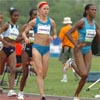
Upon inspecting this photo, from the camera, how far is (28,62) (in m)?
13.6

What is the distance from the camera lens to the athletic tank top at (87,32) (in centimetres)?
1246

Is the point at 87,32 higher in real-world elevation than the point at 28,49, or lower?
higher

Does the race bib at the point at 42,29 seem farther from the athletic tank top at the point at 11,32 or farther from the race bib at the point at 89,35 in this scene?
the athletic tank top at the point at 11,32

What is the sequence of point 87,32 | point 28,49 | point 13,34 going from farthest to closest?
point 13,34 < point 28,49 < point 87,32

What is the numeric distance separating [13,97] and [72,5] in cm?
4209

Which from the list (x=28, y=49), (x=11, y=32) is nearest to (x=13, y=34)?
(x=11, y=32)

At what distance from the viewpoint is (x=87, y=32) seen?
1246cm

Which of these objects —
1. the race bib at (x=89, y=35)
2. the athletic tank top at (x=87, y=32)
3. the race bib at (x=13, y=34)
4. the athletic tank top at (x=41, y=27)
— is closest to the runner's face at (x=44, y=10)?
the athletic tank top at (x=41, y=27)

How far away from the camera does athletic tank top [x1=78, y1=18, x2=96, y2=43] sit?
1246 centimetres

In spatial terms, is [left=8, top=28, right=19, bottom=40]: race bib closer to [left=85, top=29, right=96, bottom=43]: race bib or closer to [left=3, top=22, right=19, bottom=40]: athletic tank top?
[left=3, top=22, right=19, bottom=40]: athletic tank top

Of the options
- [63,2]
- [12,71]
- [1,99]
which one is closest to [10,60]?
[12,71]

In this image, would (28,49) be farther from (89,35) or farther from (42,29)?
(89,35)

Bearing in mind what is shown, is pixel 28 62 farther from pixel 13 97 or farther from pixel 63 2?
pixel 63 2

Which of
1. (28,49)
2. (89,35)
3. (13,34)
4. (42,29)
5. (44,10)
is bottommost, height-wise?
(28,49)
